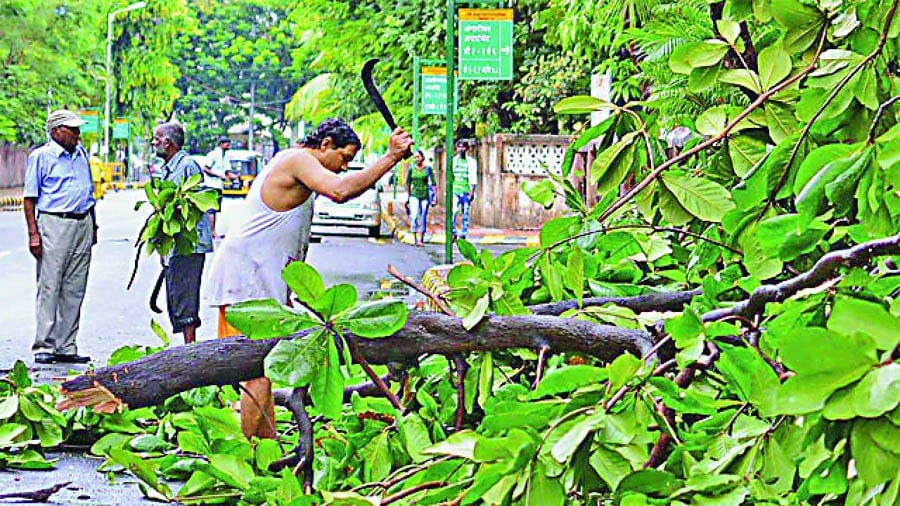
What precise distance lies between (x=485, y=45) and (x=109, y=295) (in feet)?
17.4

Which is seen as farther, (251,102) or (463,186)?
(251,102)

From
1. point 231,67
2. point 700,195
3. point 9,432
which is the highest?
point 231,67

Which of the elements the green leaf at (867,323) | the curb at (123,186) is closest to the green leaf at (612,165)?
the green leaf at (867,323)

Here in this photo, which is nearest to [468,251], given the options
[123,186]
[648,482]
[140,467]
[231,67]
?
[140,467]

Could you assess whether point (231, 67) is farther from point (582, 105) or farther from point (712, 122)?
point (582, 105)

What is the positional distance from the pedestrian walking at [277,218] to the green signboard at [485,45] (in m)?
10.2

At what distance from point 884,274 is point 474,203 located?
26351mm

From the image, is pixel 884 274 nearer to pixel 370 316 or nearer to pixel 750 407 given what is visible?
pixel 750 407

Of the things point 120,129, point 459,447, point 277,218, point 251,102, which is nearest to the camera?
point 459,447

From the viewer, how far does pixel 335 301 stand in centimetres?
350

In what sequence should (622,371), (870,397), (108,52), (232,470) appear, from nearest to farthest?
(870,397) → (622,371) → (232,470) → (108,52)

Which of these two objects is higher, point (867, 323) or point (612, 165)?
point (612, 165)

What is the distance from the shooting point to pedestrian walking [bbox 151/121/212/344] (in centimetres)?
991

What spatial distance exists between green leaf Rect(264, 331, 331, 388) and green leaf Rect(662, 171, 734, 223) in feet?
3.13
